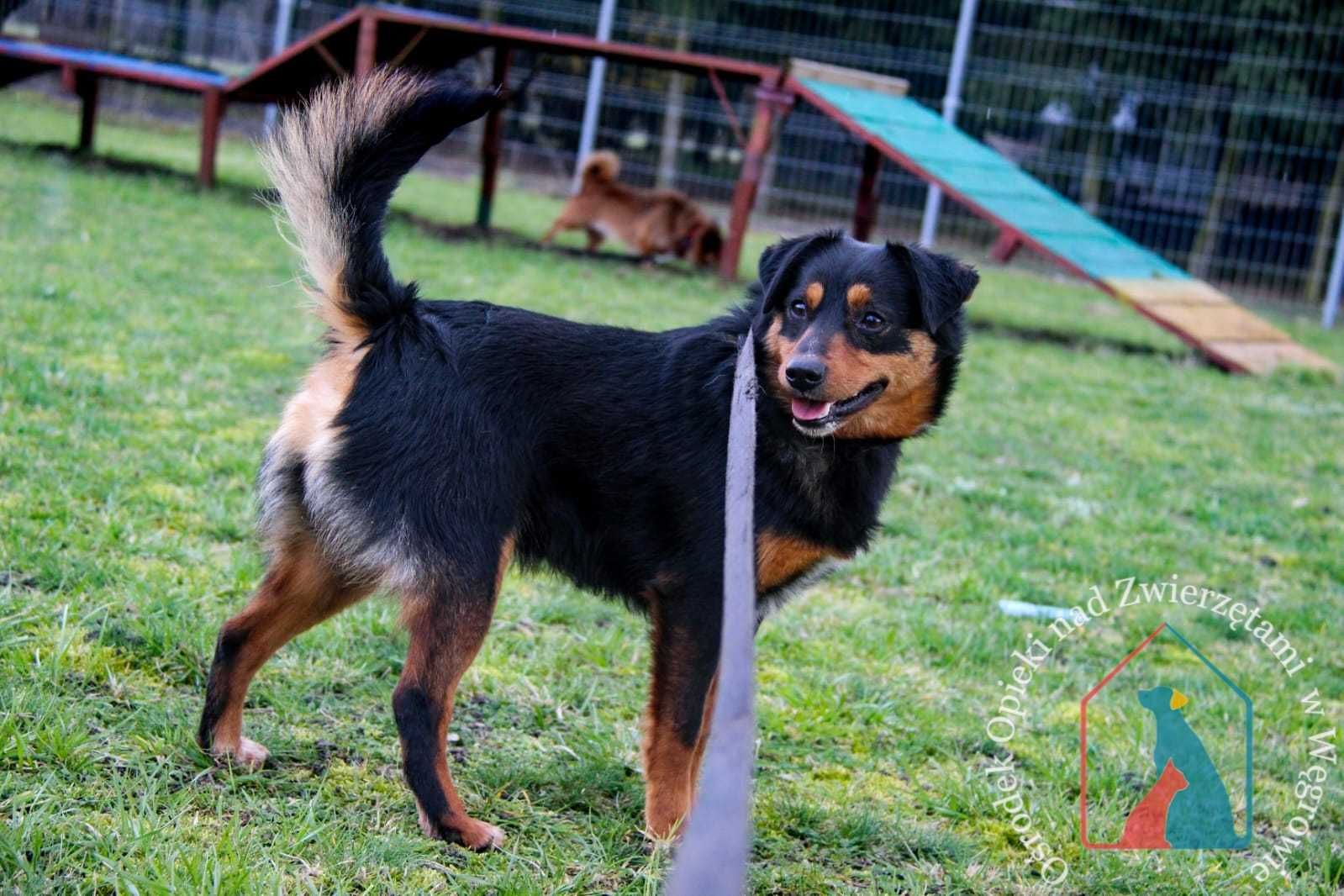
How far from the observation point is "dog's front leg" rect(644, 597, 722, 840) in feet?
8.46

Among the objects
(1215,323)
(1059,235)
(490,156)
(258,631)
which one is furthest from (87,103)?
(258,631)

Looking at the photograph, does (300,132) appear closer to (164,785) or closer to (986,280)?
(164,785)

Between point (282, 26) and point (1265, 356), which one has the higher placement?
point (282, 26)

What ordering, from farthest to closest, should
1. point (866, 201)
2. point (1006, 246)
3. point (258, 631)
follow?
point (866, 201)
point (1006, 246)
point (258, 631)

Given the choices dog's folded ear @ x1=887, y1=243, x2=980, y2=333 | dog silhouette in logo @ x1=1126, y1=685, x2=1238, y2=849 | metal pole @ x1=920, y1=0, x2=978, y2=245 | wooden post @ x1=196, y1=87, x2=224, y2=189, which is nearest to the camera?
dog silhouette in logo @ x1=1126, y1=685, x2=1238, y2=849

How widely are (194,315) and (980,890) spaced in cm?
524

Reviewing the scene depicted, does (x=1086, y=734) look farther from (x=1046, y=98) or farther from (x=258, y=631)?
(x=1046, y=98)

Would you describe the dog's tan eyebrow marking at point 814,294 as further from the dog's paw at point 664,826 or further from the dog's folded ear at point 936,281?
the dog's paw at point 664,826

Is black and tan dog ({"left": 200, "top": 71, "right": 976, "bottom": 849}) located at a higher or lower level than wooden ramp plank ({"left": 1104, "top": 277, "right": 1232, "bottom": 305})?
lower

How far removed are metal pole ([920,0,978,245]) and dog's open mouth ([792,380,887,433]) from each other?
1087 centimetres

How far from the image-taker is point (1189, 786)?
3.01 metres

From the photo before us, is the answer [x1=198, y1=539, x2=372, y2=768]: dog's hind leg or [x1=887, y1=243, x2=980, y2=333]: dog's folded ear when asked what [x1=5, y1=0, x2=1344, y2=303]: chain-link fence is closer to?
[x1=887, y1=243, x2=980, y2=333]: dog's folded ear

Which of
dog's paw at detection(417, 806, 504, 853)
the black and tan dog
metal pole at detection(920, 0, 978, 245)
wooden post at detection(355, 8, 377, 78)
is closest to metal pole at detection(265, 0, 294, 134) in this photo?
wooden post at detection(355, 8, 377, 78)

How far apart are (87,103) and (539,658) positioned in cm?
1118
